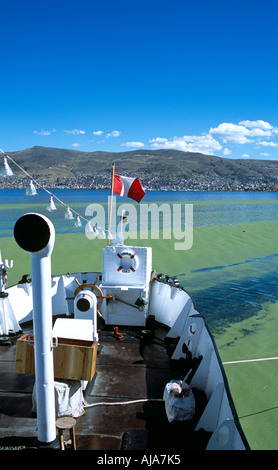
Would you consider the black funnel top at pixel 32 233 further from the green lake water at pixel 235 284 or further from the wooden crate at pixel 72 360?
the green lake water at pixel 235 284

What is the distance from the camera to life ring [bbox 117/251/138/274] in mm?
8938

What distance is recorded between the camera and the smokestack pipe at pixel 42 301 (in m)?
3.46

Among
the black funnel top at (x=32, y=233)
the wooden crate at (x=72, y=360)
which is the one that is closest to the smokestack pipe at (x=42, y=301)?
the black funnel top at (x=32, y=233)

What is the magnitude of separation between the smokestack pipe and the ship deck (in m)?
1.43

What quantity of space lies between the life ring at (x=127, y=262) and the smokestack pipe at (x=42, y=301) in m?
5.14

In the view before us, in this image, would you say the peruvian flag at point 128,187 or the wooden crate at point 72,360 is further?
the peruvian flag at point 128,187

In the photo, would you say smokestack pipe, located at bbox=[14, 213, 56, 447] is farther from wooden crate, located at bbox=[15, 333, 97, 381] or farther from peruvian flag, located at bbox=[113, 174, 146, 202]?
peruvian flag, located at bbox=[113, 174, 146, 202]

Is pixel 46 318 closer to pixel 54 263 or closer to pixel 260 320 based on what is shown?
pixel 260 320

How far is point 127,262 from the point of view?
354 inches

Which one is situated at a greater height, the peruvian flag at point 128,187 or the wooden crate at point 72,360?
the peruvian flag at point 128,187

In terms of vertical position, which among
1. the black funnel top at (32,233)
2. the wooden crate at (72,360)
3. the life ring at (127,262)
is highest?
the black funnel top at (32,233)

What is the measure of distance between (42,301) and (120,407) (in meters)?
3.30

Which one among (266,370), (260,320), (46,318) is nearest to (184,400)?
(46,318)

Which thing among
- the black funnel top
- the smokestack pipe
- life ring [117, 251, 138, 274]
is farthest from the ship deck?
the black funnel top
